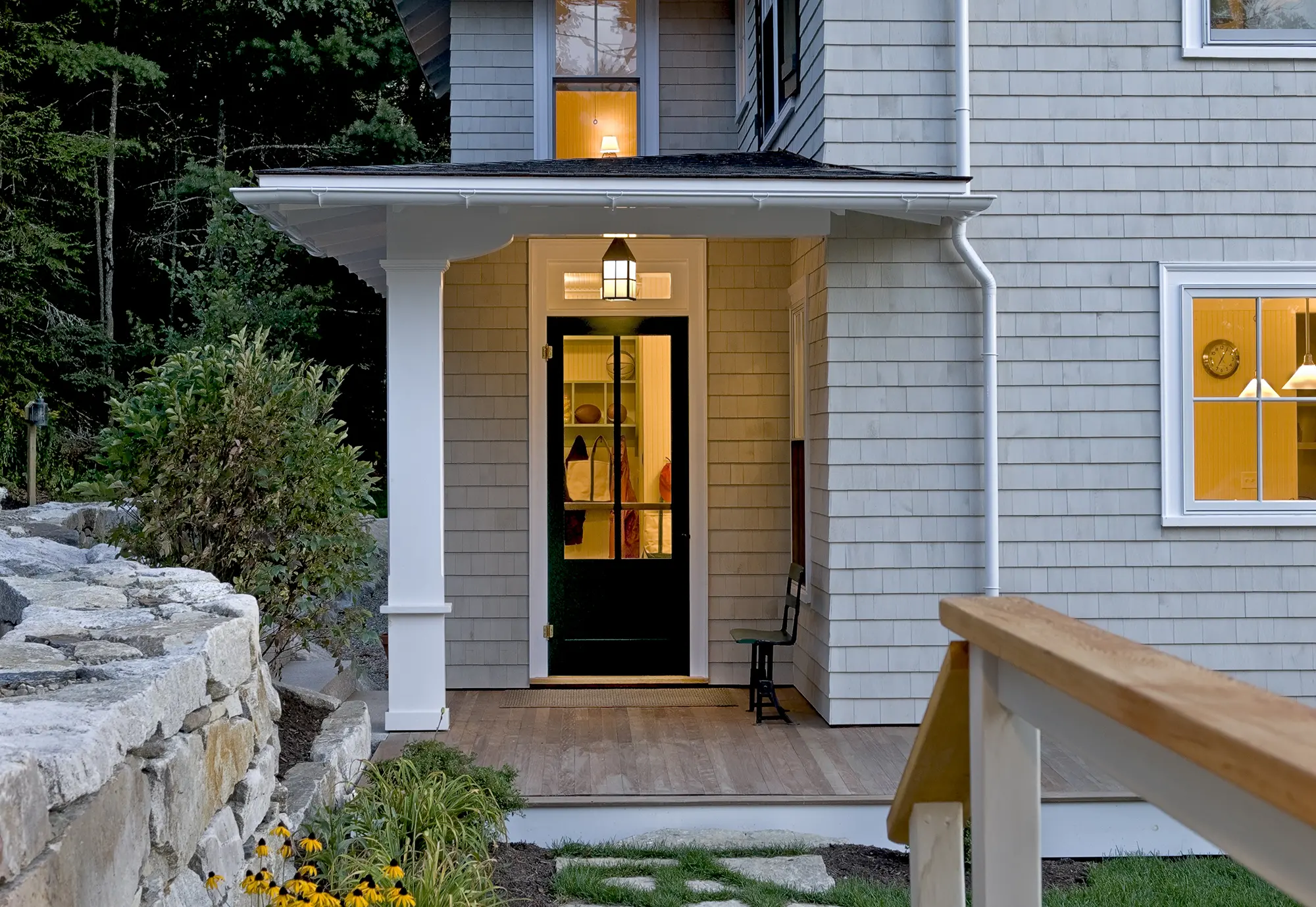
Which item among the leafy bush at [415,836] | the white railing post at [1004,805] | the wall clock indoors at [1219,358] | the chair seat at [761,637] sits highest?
the wall clock indoors at [1219,358]

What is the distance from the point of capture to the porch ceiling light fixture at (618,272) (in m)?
6.53

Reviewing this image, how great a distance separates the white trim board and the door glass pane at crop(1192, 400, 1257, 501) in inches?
71.2

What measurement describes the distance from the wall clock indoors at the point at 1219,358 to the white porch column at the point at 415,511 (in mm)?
3584

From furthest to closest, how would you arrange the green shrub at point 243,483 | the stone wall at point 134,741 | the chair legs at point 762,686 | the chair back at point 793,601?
the chair back at point 793,601, the chair legs at point 762,686, the green shrub at point 243,483, the stone wall at point 134,741

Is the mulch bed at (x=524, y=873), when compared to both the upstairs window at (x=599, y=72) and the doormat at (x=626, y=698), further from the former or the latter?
the upstairs window at (x=599, y=72)

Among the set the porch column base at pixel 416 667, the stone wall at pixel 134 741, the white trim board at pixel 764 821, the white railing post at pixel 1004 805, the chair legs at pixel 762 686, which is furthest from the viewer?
the chair legs at pixel 762 686

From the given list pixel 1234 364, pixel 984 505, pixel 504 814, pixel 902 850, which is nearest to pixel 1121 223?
pixel 1234 364

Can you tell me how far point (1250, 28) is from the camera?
5.77 m

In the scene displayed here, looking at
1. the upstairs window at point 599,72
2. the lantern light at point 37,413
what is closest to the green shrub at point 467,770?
the upstairs window at point 599,72

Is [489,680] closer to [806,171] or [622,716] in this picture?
[622,716]

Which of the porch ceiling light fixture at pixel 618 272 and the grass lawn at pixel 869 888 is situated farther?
the porch ceiling light fixture at pixel 618 272

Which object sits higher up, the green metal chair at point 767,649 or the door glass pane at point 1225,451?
the door glass pane at point 1225,451

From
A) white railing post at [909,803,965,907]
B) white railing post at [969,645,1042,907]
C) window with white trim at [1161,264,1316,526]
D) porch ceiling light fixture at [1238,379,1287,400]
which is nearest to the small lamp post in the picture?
window with white trim at [1161,264,1316,526]

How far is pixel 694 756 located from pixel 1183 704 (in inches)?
173
